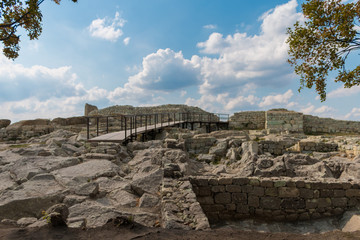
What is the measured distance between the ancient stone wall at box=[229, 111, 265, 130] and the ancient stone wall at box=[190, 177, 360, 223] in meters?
22.9

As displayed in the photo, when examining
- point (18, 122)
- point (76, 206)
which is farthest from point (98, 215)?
point (18, 122)

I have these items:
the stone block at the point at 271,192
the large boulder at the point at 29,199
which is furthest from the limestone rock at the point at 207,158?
the large boulder at the point at 29,199

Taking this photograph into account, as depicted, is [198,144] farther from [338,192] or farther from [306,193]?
[338,192]

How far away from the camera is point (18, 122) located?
76.3 feet

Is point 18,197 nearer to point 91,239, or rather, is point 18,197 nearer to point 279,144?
point 91,239

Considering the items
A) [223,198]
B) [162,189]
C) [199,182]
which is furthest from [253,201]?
[162,189]

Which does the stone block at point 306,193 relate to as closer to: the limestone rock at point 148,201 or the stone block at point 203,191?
the stone block at point 203,191

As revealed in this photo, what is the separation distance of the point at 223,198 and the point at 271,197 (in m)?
1.26

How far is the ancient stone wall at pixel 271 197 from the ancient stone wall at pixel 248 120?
75.2ft

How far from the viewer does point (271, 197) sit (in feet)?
20.0

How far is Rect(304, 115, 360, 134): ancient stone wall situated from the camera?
2562 cm

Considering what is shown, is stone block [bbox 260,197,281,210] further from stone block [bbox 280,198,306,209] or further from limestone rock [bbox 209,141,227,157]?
limestone rock [bbox 209,141,227,157]

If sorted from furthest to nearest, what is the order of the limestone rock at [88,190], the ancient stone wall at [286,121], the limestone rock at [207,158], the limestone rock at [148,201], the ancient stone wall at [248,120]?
1. the ancient stone wall at [248,120]
2. the ancient stone wall at [286,121]
3. the limestone rock at [207,158]
4. the limestone rock at [88,190]
5. the limestone rock at [148,201]

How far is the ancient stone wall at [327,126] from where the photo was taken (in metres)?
25.6
